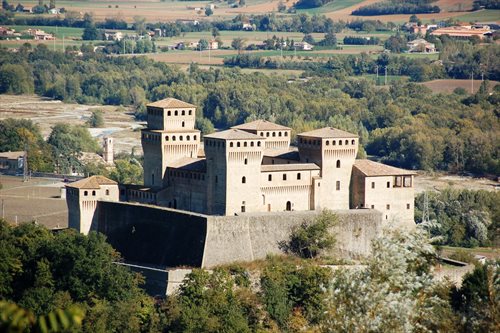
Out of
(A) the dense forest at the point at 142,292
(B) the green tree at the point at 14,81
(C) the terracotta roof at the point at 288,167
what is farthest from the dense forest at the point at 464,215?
(B) the green tree at the point at 14,81

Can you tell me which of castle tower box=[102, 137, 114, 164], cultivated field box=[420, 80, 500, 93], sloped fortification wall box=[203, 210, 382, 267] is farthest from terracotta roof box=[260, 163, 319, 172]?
cultivated field box=[420, 80, 500, 93]

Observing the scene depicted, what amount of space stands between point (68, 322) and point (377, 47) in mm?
132155

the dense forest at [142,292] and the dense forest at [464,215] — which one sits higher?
the dense forest at [142,292]

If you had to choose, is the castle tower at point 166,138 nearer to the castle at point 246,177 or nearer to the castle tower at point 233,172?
the castle at point 246,177

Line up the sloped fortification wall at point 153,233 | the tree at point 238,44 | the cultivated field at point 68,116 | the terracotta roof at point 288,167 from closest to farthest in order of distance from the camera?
the sloped fortification wall at point 153,233 → the terracotta roof at point 288,167 → the cultivated field at point 68,116 → the tree at point 238,44

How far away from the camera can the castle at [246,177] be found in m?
52.2

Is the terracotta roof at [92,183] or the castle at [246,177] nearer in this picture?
the castle at [246,177]

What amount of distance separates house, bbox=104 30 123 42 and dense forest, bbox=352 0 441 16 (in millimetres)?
26284

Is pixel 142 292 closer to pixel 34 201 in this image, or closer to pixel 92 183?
pixel 92 183

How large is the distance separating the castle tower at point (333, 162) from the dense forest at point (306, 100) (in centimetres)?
3438

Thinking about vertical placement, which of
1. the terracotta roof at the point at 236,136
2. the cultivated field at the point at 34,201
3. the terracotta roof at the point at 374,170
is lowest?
the cultivated field at the point at 34,201

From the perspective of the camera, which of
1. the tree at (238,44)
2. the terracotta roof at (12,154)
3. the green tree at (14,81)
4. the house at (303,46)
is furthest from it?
the tree at (238,44)

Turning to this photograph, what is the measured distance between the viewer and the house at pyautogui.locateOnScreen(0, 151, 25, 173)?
7825cm

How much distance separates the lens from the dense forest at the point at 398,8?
17425 cm
